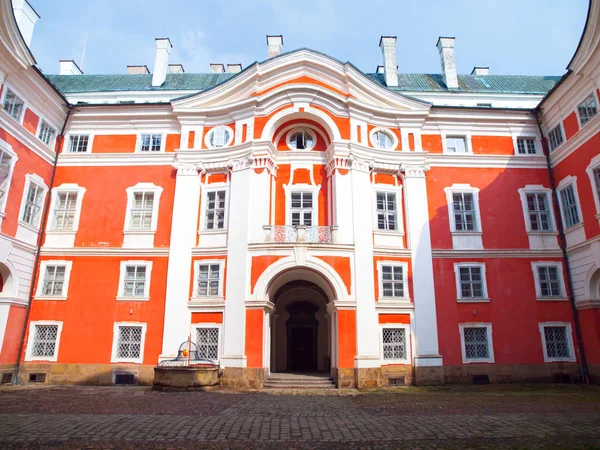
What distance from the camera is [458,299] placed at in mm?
19594

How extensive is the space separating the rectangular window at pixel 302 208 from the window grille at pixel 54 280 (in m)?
11.1

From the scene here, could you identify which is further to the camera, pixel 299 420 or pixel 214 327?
pixel 214 327

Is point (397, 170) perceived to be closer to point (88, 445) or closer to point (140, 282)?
point (140, 282)

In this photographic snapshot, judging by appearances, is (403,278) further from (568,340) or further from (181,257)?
(181,257)

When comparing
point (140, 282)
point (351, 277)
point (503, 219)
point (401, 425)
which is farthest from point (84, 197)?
point (503, 219)

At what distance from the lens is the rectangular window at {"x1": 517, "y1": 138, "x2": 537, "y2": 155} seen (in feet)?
72.0

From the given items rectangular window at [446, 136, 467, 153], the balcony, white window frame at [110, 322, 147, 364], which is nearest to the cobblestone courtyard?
white window frame at [110, 322, 147, 364]

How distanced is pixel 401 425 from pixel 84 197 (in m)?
18.1

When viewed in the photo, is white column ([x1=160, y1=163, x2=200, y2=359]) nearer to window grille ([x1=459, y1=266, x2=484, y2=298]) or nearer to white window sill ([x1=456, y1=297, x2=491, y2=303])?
white window sill ([x1=456, y1=297, x2=491, y2=303])

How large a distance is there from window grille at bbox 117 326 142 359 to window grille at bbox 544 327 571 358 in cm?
1832

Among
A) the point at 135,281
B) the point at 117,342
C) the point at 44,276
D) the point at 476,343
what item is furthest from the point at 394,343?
the point at 44,276

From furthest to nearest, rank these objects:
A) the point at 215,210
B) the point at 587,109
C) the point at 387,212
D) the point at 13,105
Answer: the point at 387,212 < the point at 215,210 < the point at 587,109 < the point at 13,105

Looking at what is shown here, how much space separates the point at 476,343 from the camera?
63.2 feet

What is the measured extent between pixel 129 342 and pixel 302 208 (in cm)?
990
